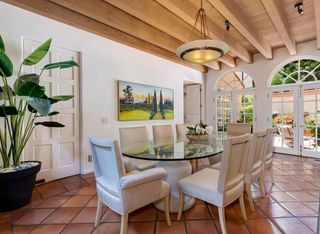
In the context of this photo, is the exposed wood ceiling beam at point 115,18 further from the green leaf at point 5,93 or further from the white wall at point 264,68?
the white wall at point 264,68

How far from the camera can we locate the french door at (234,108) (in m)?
5.75

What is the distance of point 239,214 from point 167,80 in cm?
386

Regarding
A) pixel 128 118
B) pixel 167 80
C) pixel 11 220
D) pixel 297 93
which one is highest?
pixel 167 80

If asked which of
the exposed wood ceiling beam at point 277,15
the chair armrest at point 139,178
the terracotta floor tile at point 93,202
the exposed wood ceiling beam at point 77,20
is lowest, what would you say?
the terracotta floor tile at point 93,202

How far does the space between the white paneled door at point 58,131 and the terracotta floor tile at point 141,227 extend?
195 cm

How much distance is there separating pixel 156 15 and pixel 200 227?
304cm

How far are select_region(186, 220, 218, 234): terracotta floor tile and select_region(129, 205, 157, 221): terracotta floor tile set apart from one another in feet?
1.34

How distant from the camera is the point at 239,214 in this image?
2.06 metres

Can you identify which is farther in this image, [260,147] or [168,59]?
[168,59]

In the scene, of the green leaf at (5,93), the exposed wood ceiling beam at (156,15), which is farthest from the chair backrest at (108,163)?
the exposed wood ceiling beam at (156,15)

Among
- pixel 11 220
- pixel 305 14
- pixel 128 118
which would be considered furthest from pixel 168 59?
pixel 11 220

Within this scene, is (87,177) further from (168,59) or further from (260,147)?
(168,59)

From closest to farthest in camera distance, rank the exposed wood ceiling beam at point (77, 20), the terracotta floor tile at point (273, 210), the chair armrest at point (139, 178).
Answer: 1. the chair armrest at point (139, 178)
2. the terracotta floor tile at point (273, 210)
3. the exposed wood ceiling beam at point (77, 20)

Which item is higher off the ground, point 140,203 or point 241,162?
point 241,162
